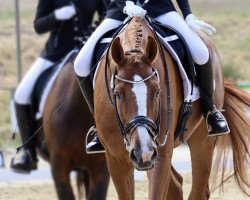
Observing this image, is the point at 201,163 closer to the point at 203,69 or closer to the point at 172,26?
the point at 203,69

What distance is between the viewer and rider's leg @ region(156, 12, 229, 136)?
23.4 ft

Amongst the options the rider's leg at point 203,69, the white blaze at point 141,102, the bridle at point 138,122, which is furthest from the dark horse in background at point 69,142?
the white blaze at point 141,102

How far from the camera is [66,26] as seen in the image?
879cm

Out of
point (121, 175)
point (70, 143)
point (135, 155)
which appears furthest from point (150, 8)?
point (135, 155)

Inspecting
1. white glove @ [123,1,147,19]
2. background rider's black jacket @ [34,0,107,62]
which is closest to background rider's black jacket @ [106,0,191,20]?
white glove @ [123,1,147,19]

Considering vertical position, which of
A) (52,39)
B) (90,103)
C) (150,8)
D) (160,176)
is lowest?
(52,39)

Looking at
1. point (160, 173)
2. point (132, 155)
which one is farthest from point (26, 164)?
point (132, 155)

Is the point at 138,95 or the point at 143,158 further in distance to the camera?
the point at 138,95

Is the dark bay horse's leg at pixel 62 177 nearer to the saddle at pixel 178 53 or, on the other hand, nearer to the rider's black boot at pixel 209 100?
the saddle at pixel 178 53

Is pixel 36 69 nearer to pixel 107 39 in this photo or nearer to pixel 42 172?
pixel 107 39

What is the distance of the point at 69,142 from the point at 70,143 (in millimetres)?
15

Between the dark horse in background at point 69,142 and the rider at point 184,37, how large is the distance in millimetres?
799

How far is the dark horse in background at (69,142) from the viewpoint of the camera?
801 centimetres

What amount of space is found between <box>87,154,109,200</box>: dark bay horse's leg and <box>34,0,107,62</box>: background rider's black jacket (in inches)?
50.9
